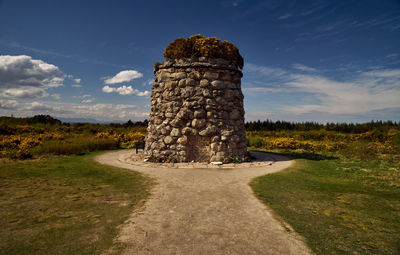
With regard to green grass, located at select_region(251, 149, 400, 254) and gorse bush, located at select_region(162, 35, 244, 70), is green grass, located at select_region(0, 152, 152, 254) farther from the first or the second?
gorse bush, located at select_region(162, 35, 244, 70)

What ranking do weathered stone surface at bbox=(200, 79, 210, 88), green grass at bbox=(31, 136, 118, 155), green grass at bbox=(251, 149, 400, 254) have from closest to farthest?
green grass at bbox=(251, 149, 400, 254)
weathered stone surface at bbox=(200, 79, 210, 88)
green grass at bbox=(31, 136, 118, 155)

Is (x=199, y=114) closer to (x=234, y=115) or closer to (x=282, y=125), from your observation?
(x=234, y=115)

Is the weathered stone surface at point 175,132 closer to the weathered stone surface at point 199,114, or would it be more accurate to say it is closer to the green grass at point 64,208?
the weathered stone surface at point 199,114

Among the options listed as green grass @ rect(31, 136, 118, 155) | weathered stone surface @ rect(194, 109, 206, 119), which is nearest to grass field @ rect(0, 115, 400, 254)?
green grass @ rect(31, 136, 118, 155)

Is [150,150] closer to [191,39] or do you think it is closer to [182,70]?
[182,70]

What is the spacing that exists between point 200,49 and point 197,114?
3.22 m

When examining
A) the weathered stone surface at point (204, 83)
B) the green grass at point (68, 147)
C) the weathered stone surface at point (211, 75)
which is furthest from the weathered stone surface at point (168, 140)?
the green grass at point (68, 147)

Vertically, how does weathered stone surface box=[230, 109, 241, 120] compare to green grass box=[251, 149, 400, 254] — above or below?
above

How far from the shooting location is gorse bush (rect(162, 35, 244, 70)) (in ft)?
32.1

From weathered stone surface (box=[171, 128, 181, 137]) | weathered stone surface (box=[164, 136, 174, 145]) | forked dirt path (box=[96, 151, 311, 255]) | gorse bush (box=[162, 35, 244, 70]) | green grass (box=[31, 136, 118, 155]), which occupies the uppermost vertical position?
gorse bush (box=[162, 35, 244, 70])

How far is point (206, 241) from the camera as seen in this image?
118 inches

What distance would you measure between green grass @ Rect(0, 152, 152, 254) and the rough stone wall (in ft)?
9.29

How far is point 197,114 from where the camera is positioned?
371 inches

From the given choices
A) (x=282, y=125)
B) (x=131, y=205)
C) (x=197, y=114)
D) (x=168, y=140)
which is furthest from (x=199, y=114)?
(x=282, y=125)
